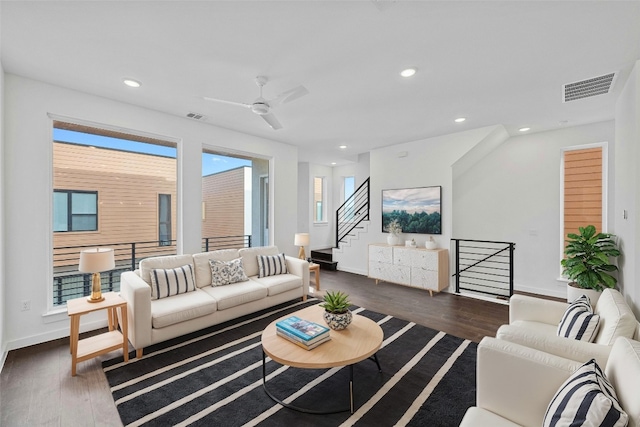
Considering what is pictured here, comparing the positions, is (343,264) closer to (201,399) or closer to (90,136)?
A: (201,399)

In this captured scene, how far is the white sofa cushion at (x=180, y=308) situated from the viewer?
2902mm

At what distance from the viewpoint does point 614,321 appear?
1784 mm

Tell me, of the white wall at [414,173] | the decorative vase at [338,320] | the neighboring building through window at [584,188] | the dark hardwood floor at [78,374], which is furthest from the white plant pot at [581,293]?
the decorative vase at [338,320]

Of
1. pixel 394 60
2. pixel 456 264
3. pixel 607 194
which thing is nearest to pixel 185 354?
pixel 394 60

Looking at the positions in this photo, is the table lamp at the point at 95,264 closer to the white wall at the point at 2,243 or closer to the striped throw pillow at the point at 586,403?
the white wall at the point at 2,243

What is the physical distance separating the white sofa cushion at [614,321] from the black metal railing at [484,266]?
9.96 feet

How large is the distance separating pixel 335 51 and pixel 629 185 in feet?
10.4

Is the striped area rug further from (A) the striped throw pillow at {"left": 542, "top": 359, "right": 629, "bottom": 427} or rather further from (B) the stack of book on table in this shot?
(A) the striped throw pillow at {"left": 542, "top": 359, "right": 629, "bottom": 427}

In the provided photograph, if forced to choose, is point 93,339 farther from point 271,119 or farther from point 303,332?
point 271,119

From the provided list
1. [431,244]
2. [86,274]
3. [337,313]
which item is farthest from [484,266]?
[86,274]

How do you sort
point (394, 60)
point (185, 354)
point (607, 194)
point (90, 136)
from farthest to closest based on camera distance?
point (607, 194) < point (90, 136) < point (185, 354) < point (394, 60)

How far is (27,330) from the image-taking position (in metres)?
3.00

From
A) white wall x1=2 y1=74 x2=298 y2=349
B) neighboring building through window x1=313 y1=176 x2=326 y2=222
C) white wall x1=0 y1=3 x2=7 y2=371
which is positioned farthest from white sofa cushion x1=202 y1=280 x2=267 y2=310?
neighboring building through window x1=313 y1=176 x2=326 y2=222

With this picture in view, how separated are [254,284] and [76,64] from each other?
3132 mm
